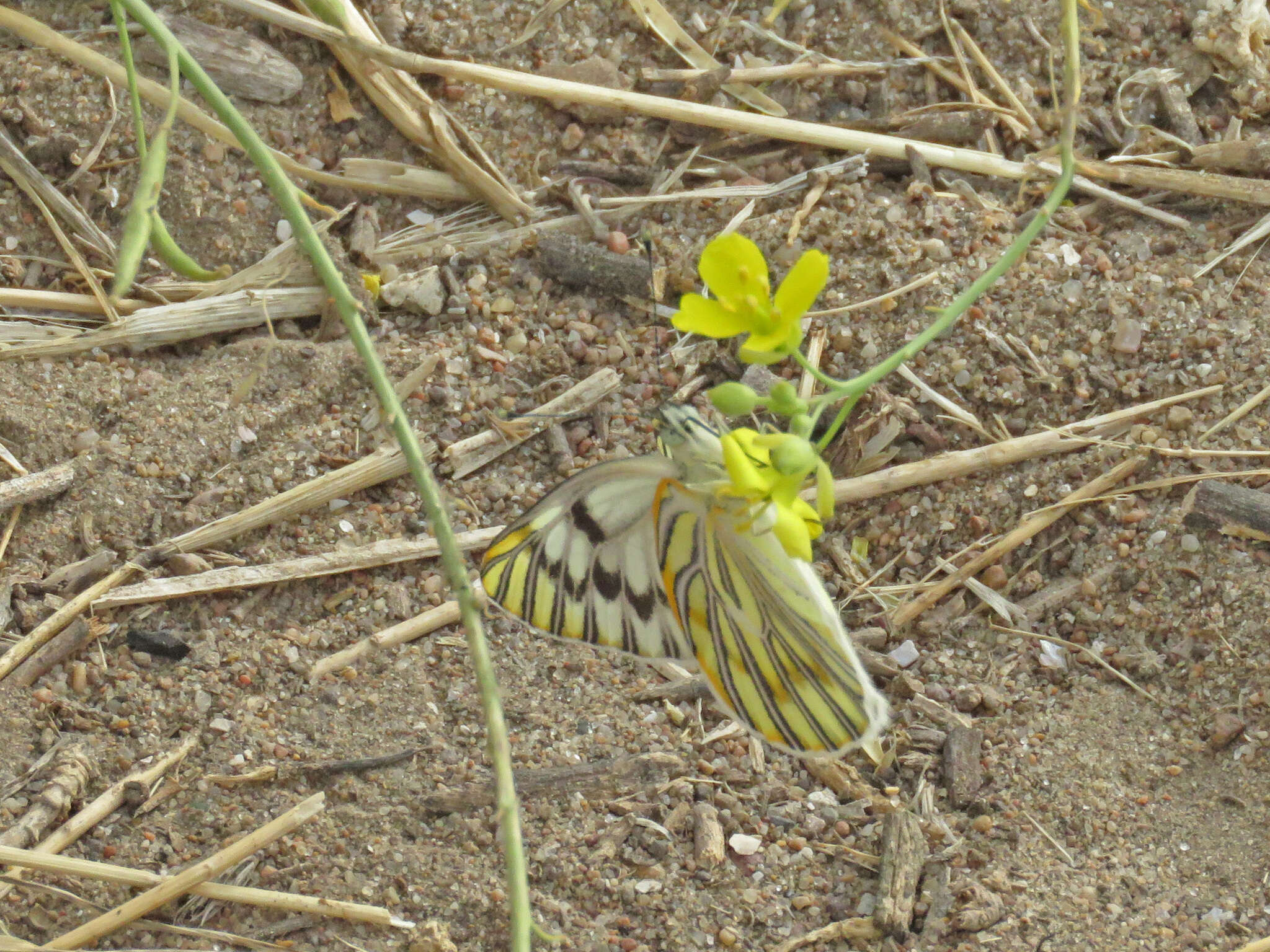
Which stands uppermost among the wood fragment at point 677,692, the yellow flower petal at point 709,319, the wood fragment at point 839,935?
the yellow flower petal at point 709,319

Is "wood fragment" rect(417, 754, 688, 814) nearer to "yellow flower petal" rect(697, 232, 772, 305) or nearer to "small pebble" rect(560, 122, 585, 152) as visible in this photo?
"yellow flower petal" rect(697, 232, 772, 305)

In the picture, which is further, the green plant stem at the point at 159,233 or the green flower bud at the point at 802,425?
the green plant stem at the point at 159,233

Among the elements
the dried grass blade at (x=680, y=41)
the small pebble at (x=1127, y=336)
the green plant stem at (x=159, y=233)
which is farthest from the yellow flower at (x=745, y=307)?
the dried grass blade at (x=680, y=41)

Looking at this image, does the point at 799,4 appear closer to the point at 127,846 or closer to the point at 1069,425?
the point at 1069,425

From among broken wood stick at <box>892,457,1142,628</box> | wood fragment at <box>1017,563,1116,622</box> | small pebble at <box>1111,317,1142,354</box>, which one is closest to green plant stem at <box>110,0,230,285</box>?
broken wood stick at <box>892,457,1142,628</box>

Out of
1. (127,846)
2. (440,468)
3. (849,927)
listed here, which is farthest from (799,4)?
(127,846)

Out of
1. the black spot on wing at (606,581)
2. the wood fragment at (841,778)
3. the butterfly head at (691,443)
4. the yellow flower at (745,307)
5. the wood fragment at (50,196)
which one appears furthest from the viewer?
the wood fragment at (50,196)

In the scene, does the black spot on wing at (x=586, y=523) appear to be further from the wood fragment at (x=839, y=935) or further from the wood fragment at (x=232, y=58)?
the wood fragment at (x=232, y=58)
